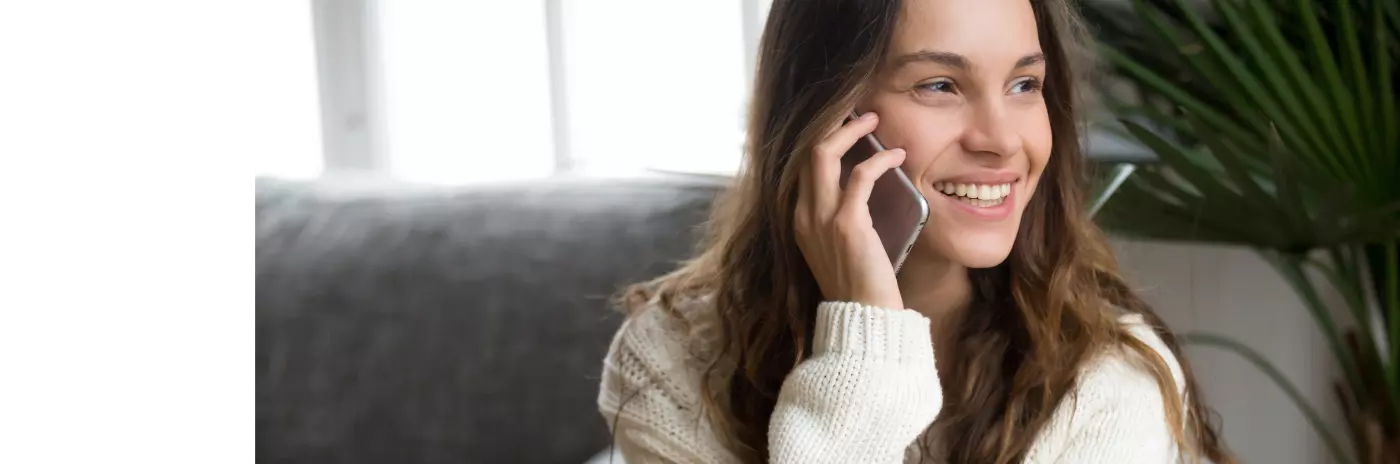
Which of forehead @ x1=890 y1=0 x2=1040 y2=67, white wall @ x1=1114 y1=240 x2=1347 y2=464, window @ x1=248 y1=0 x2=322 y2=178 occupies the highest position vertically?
window @ x1=248 y1=0 x2=322 y2=178

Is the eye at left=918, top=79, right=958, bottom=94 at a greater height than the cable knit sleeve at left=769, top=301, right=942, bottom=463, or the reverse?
the eye at left=918, top=79, right=958, bottom=94

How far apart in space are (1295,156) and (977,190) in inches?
14.5

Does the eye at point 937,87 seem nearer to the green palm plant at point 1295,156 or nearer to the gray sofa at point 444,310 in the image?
the green palm plant at point 1295,156

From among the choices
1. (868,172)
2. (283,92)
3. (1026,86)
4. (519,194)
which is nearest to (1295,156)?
(1026,86)

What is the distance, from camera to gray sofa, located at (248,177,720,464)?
41.2 inches

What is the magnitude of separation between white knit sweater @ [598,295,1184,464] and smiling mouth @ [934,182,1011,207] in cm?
7

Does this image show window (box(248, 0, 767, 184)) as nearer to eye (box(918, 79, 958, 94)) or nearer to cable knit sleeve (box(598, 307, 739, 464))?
cable knit sleeve (box(598, 307, 739, 464))

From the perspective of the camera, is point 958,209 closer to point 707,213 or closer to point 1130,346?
point 1130,346

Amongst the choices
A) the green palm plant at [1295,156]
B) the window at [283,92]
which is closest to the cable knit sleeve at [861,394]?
the green palm plant at [1295,156]

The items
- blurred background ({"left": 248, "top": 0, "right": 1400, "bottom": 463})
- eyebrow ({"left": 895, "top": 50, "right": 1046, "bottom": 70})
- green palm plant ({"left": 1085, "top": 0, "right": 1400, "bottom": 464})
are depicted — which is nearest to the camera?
eyebrow ({"left": 895, "top": 50, "right": 1046, "bottom": 70})

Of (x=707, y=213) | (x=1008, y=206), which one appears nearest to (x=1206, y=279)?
(x=707, y=213)

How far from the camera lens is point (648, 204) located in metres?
1.13

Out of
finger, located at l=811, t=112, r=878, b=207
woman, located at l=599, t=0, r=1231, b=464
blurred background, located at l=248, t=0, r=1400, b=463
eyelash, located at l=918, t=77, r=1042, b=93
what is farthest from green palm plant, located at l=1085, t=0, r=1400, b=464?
finger, located at l=811, t=112, r=878, b=207
